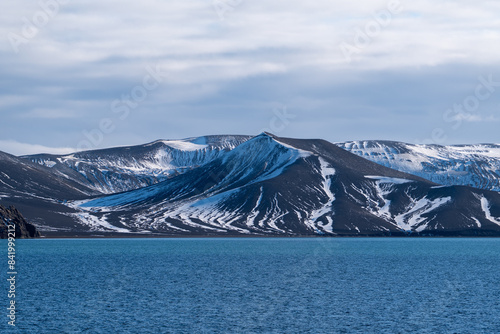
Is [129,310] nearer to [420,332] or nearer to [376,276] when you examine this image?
[420,332]

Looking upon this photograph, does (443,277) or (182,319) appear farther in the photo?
(443,277)

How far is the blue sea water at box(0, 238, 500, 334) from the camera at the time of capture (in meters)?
67.6

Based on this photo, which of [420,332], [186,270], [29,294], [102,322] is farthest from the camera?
[186,270]

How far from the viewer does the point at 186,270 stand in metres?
126

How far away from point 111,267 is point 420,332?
78594 mm

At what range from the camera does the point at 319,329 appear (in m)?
65.8

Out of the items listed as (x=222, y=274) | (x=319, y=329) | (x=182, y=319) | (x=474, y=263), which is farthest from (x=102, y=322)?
(x=474, y=263)

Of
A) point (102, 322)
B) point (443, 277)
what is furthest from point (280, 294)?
point (443, 277)

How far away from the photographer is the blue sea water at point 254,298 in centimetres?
6762

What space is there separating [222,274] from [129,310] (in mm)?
42403

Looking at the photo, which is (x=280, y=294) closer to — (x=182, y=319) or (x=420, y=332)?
(x=182, y=319)

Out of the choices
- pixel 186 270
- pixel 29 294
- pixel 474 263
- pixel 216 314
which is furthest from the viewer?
pixel 474 263

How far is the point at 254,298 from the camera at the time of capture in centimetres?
8600

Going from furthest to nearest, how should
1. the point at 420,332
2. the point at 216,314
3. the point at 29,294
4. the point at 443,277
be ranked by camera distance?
the point at 443,277, the point at 29,294, the point at 216,314, the point at 420,332
